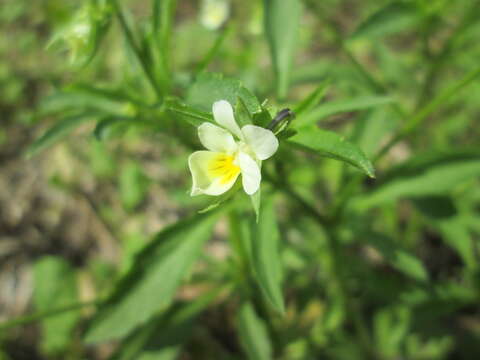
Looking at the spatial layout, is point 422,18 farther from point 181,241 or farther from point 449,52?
point 181,241

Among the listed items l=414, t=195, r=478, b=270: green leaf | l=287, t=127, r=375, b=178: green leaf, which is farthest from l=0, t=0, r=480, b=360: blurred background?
l=287, t=127, r=375, b=178: green leaf

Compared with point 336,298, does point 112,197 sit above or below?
above

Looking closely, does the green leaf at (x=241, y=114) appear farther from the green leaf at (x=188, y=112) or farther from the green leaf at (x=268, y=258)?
the green leaf at (x=268, y=258)

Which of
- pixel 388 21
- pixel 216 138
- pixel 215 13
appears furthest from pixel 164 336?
pixel 215 13

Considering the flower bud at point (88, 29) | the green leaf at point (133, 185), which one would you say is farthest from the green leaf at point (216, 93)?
the green leaf at point (133, 185)

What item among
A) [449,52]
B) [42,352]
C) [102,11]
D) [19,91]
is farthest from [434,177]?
[19,91]

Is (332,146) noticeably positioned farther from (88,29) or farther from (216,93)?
(88,29)
